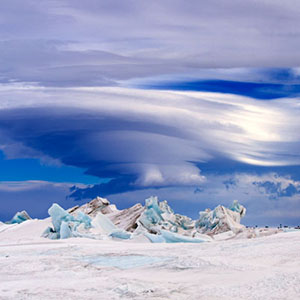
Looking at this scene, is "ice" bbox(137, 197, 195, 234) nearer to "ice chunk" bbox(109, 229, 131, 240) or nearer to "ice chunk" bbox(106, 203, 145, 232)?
"ice chunk" bbox(106, 203, 145, 232)

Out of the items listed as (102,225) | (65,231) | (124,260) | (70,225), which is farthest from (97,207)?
(124,260)

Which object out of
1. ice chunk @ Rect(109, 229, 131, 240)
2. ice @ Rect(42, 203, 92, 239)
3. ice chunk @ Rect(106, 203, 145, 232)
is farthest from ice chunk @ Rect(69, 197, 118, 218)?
ice chunk @ Rect(109, 229, 131, 240)

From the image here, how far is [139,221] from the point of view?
20.1m

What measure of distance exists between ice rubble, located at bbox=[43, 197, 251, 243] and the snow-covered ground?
5737 mm

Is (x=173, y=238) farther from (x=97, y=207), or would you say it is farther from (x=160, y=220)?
(x=97, y=207)

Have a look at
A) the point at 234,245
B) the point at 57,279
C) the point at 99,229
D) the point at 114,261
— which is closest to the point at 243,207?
the point at 99,229

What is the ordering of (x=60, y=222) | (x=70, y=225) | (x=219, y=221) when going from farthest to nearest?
(x=219, y=221) < (x=60, y=222) < (x=70, y=225)

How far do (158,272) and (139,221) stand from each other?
1303cm

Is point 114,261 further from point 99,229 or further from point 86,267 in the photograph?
point 99,229

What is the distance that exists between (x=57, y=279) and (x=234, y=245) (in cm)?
364

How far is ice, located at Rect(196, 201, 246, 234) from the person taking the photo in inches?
781

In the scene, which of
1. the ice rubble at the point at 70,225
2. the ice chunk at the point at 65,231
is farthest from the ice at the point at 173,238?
the ice chunk at the point at 65,231

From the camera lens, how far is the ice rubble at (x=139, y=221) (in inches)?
664

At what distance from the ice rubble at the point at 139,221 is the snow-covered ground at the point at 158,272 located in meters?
5.74
